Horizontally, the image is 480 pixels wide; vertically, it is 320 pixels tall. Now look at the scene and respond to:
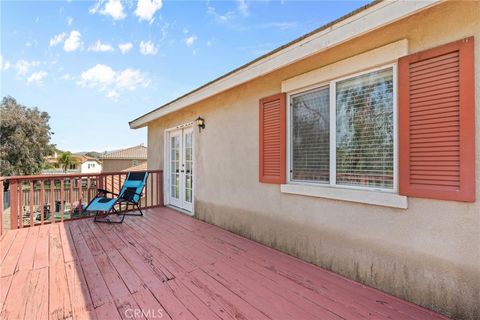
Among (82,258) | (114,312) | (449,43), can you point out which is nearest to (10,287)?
(82,258)

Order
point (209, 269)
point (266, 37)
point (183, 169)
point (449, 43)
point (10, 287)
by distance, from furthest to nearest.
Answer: point (266, 37), point (183, 169), point (209, 269), point (10, 287), point (449, 43)

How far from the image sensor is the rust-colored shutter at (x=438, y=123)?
181 cm

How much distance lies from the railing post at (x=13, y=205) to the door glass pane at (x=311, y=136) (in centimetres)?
493

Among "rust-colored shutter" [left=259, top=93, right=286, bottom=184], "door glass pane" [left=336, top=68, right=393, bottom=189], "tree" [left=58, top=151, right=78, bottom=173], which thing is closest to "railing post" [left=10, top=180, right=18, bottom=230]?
"rust-colored shutter" [left=259, top=93, right=286, bottom=184]

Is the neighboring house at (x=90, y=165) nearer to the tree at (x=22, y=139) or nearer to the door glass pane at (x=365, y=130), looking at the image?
the tree at (x=22, y=139)

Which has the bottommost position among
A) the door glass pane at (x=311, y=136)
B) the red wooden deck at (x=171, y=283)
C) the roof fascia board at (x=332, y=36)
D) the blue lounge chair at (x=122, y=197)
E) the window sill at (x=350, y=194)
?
the red wooden deck at (x=171, y=283)

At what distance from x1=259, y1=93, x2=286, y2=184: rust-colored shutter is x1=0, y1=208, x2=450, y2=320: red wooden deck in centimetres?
111

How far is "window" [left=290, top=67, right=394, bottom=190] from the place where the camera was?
2.37 metres

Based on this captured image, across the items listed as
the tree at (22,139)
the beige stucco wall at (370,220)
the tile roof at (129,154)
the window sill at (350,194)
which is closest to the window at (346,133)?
the window sill at (350,194)

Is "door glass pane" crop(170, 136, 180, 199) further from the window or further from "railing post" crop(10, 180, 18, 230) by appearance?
the window

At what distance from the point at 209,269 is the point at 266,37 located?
21.9 feet

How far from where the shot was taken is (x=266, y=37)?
7062 mm

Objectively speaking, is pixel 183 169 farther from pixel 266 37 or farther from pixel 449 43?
pixel 449 43

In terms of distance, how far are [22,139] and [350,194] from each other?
22199mm
